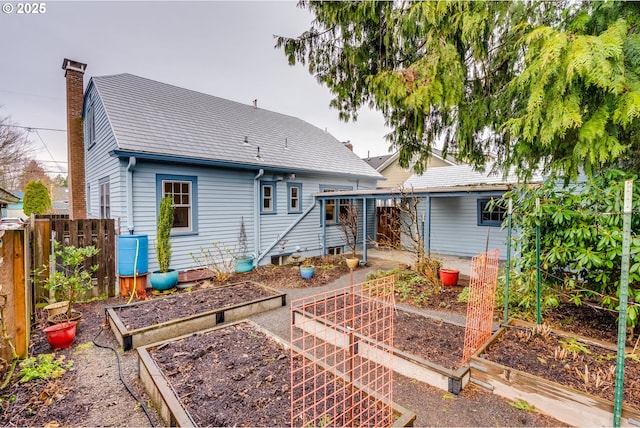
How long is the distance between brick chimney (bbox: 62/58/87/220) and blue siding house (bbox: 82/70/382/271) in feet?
1.22

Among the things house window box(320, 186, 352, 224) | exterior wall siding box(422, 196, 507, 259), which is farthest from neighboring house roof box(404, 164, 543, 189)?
house window box(320, 186, 352, 224)

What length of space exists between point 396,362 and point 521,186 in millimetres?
3196

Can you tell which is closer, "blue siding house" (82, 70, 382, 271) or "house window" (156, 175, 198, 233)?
"blue siding house" (82, 70, 382, 271)

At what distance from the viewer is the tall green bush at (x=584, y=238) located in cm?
319

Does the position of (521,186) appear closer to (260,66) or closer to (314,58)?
(314,58)

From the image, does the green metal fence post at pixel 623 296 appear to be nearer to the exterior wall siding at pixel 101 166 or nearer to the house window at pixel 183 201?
the house window at pixel 183 201

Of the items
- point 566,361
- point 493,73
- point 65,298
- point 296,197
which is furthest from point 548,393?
point 296,197

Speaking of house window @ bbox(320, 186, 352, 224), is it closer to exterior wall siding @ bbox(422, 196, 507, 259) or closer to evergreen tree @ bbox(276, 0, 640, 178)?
exterior wall siding @ bbox(422, 196, 507, 259)

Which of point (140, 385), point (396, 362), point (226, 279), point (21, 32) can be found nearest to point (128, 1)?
point (21, 32)

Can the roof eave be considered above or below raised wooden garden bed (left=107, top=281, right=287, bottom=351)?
above

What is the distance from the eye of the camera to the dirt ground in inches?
97.7

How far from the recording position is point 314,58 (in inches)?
195

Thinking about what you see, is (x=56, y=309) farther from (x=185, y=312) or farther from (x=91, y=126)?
(x=91, y=126)

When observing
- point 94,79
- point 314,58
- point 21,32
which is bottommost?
point 314,58
